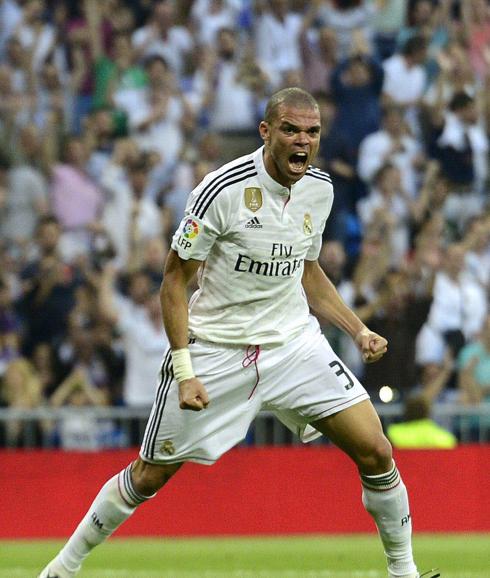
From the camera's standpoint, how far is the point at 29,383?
1429 cm

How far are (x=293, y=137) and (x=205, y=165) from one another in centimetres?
863

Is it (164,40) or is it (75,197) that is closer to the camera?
(75,197)

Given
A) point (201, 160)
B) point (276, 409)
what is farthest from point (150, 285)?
point (276, 409)

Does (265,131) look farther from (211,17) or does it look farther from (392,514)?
(211,17)

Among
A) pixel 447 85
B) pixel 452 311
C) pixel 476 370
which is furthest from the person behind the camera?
pixel 447 85

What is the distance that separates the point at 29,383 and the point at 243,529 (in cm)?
251

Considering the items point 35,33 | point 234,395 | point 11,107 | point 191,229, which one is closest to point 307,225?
point 191,229

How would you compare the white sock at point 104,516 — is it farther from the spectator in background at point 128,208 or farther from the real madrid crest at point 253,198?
the spectator in background at point 128,208

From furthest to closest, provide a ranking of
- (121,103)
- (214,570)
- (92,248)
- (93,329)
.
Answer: (121,103), (92,248), (93,329), (214,570)

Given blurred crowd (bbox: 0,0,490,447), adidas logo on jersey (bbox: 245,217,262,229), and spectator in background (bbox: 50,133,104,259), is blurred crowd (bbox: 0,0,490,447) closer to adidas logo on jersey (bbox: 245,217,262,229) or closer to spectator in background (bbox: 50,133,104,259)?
spectator in background (bbox: 50,133,104,259)

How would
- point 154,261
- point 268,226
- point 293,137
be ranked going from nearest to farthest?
1. point 293,137
2. point 268,226
3. point 154,261

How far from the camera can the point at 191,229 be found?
751cm

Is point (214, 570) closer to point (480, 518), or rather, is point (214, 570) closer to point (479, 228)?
point (480, 518)

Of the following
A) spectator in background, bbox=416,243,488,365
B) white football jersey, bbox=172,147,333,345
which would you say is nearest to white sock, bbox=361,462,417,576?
white football jersey, bbox=172,147,333,345
